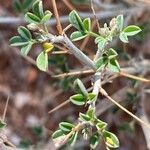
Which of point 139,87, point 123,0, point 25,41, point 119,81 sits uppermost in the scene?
point 25,41

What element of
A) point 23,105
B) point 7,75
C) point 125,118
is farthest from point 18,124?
point 125,118

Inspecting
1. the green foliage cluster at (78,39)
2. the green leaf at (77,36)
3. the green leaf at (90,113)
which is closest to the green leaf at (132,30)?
the green foliage cluster at (78,39)

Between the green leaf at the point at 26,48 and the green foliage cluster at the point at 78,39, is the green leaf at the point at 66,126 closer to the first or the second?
the green foliage cluster at the point at 78,39

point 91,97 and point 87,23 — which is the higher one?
point 87,23

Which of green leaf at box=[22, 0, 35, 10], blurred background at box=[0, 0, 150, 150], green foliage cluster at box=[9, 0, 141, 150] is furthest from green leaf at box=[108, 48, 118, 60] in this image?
blurred background at box=[0, 0, 150, 150]

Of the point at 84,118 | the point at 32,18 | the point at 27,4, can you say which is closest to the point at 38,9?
→ the point at 32,18

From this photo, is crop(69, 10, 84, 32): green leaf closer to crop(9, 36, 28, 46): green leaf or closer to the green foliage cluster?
the green foliage cluster

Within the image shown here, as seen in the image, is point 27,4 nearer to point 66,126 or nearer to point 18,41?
point 18,41

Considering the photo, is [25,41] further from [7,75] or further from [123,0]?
[7,75]
